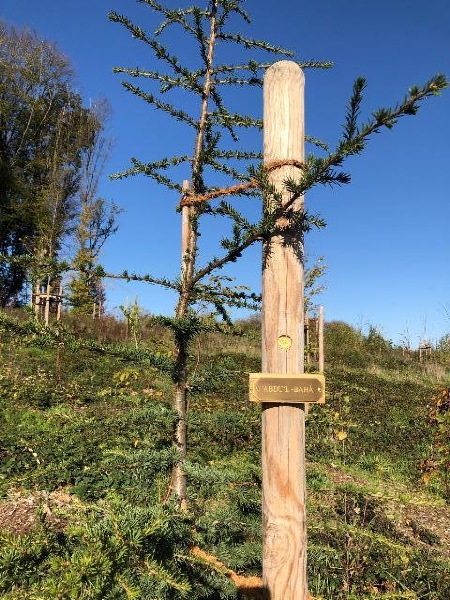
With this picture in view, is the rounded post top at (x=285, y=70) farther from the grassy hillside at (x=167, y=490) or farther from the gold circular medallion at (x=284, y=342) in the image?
the grassy hillside at (x=167, y=490)

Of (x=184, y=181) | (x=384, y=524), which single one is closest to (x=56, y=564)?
(x=184, y=181)

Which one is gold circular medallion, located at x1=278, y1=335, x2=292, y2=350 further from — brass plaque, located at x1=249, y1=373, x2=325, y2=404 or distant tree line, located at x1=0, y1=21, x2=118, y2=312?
distant tree line, located at x1=0, y1=21, x2=118, y2=312

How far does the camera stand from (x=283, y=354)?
82.5 inches

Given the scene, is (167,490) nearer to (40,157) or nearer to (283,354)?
(283,354)

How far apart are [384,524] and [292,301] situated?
2.87m

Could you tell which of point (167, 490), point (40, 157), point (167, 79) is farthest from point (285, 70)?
point (40, 157)

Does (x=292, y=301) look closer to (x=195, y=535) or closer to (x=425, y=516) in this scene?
(x=195, y=535)

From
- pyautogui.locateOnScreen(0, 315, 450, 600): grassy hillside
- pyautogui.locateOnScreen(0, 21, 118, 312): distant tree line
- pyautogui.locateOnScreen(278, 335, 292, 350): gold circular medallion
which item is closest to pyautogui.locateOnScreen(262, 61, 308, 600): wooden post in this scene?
pyautogui.locateOnScreen(278, 335, 292, 350): gold circular medallion

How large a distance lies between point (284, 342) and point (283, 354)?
5 centimetres

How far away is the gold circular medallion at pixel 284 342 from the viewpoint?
2096mm

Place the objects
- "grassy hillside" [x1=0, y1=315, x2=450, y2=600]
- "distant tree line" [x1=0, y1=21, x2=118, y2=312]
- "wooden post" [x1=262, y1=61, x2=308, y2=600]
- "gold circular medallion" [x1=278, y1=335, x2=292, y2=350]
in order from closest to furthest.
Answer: "grassy hillside" [x1=0, y1=315, x2=450, y2=600]
"wooden post" [x1=262, y1=61, x2=308, y2=600]
"gold circular medallion" [x1=278, y1=335, x2=292, y2=350]
"distant tree line" [x1=0, y1=21, x2=118, y2=312]

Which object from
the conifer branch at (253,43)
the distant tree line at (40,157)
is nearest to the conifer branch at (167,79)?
the conifer branch at (253,43)

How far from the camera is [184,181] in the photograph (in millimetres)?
2648

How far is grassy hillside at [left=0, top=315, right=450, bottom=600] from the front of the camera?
158 cm
